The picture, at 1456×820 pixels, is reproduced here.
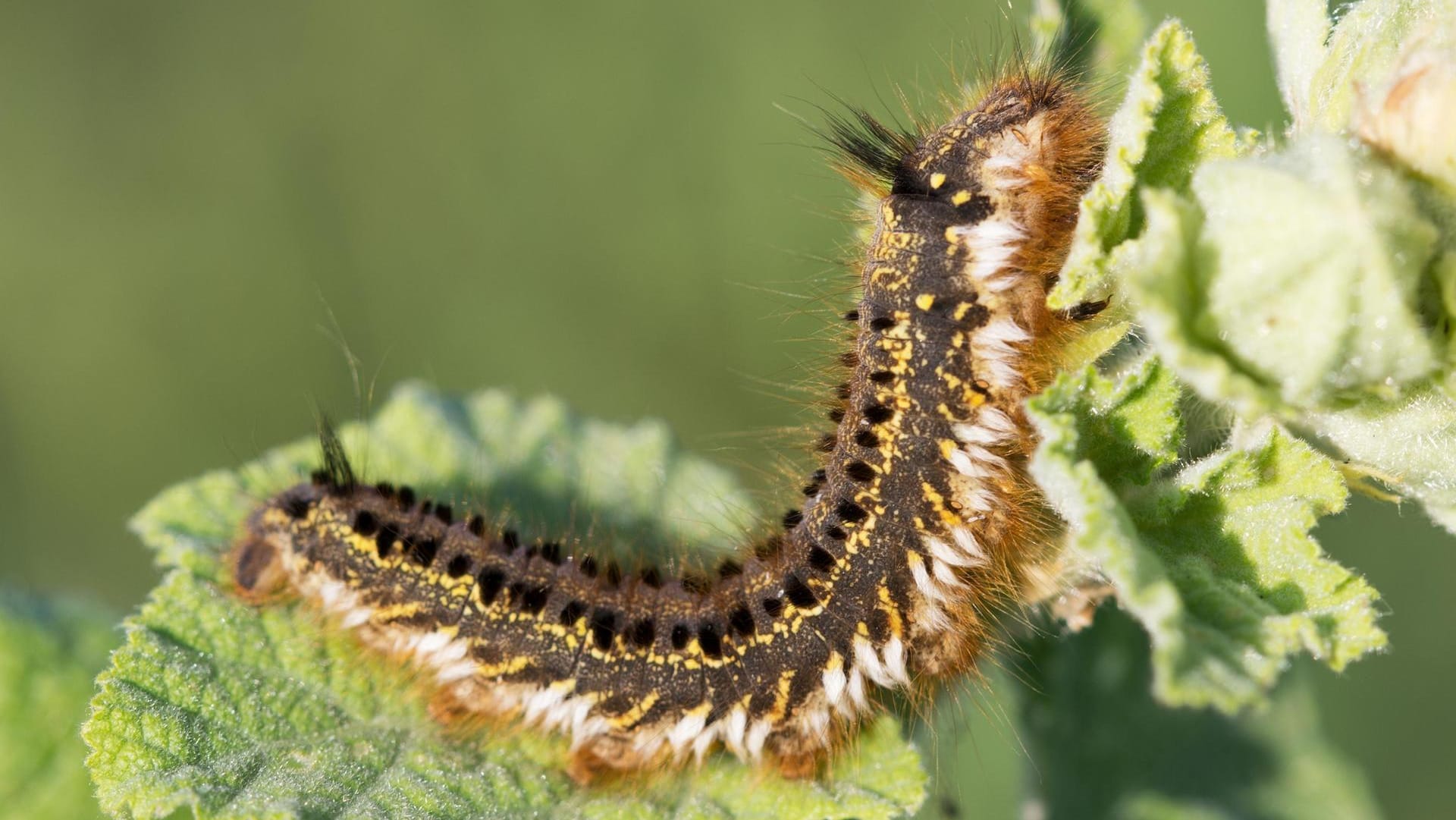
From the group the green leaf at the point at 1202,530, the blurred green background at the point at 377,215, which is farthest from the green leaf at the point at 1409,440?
the blurred green background at the point at 377,215

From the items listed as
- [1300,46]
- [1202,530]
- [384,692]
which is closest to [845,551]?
[1202,530]

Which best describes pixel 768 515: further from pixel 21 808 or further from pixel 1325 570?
pixel 21 808

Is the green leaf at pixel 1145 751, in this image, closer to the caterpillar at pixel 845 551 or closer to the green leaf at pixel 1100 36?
the caterpillar at pixel 845 551

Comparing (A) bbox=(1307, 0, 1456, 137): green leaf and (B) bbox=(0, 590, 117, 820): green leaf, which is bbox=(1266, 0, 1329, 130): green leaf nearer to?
(A) bbox=(1307, 0, 1456, 137): green leaf

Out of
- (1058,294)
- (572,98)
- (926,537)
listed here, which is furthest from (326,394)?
(1058,294)

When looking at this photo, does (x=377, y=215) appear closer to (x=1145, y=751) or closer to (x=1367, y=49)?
(x=1145, y=751)

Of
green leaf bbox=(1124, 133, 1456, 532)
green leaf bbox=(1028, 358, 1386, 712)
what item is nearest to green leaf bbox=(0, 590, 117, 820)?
green leaf bbox=(1028, 358, 1386, 712)
